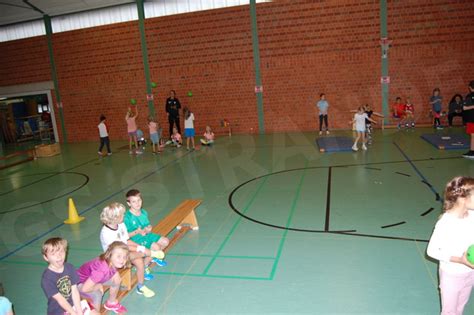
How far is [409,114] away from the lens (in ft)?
46.3

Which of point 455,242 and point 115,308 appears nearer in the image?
point 455,242

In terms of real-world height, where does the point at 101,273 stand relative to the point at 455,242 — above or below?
below

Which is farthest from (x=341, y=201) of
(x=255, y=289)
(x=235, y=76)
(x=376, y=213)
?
(x=235, y=76)

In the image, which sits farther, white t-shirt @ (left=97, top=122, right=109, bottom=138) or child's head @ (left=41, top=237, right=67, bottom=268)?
white t-shirt @ (left=97, top=122, right=109, bottom=138)

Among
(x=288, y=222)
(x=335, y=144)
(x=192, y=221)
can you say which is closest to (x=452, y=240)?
(x=288, y=222)

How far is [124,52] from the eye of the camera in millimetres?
17156

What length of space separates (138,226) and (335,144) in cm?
845

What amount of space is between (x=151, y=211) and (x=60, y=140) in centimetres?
1451

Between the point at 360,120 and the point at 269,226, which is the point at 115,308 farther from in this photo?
the point at 360,120

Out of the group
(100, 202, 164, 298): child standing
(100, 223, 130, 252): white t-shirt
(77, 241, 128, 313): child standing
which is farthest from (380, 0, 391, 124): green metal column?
(77, 241, 128, 313): child standing

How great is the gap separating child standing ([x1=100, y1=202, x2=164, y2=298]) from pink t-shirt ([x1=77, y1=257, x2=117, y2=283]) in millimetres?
379

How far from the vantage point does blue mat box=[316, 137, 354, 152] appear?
11219 millimetres

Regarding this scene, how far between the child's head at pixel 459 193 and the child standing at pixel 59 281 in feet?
10.8

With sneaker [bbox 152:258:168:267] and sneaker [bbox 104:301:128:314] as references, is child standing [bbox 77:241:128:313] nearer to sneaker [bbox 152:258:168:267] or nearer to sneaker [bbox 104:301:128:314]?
sneaker [bbox 104:301:128:314]
